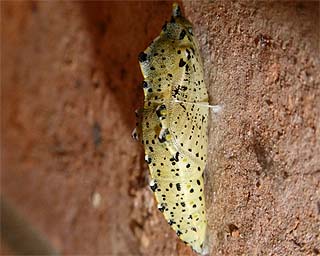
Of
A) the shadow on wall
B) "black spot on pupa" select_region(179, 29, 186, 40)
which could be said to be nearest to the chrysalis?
"black spot on pupa" select_region(179, 29, 186, 40)

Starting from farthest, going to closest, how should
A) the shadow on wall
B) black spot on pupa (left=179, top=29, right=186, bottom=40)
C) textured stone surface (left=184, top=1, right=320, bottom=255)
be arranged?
the shadow on wall
black spot on pupa (left=179, top=29, right=186, bottom=40)
textured stone surface (left=184, top=1, right=320, bottom=255)

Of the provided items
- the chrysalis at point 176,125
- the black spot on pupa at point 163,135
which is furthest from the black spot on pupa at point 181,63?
the black spot on pupa at point 163,135

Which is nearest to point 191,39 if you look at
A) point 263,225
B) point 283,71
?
point 283,71

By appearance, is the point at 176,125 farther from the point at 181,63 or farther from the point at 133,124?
the point at 133,124

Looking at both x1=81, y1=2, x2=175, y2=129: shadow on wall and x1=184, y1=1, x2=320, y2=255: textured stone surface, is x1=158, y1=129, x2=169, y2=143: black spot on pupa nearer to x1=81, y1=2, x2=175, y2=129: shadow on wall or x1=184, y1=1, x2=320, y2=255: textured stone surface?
x1=184, y1=1, x2=320, y2=255: textured stone surface

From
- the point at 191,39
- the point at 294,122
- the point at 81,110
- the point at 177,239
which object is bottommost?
the point at 177,239

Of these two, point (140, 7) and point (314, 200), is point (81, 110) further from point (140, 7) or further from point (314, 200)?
point (314, 200)
